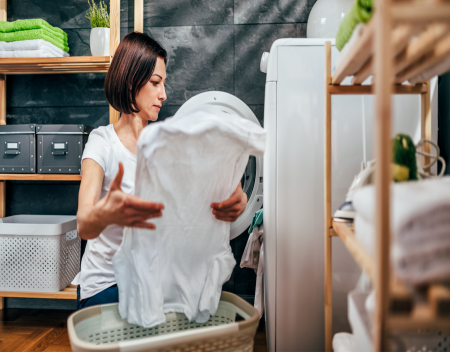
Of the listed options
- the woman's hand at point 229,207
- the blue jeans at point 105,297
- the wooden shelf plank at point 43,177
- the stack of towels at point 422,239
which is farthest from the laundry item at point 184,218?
the wooden shelf plank at point 43,177

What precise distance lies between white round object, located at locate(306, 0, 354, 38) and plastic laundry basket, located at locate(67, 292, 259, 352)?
46.6 inches

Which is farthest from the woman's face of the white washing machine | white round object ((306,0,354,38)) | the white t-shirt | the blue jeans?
white round object ((306,0,354,38))

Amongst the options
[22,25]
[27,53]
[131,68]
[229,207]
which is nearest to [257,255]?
[229,207]

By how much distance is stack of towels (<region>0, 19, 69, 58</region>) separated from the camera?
1577 mm

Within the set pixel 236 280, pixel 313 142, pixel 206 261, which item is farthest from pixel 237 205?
pixel 236 280

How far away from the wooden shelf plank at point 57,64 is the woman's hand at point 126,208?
42.5 inches

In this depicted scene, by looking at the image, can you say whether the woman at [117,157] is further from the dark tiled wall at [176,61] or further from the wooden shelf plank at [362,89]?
the dark tiled wall at [176,61]

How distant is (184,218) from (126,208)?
7.0 inches

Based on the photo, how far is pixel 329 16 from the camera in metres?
1.42

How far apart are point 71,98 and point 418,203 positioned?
1.91 metres

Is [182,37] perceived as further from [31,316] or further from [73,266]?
[31,316]

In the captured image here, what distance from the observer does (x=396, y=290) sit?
1.45 ft

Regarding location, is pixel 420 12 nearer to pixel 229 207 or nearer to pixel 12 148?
pixel 229 207

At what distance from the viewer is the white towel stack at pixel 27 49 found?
1.58 meters
